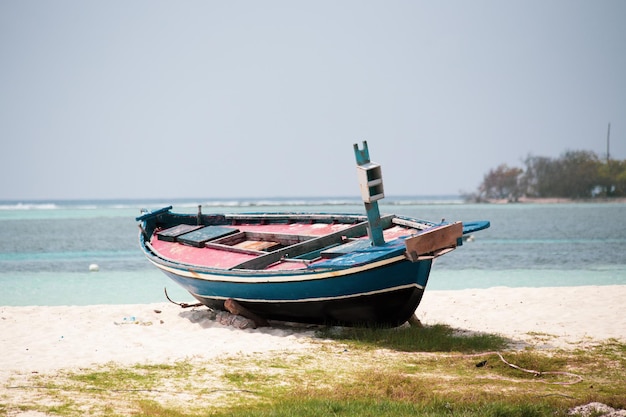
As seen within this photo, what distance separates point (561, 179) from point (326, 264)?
372 ft

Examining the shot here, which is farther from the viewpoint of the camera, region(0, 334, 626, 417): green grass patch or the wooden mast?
the wooden mast

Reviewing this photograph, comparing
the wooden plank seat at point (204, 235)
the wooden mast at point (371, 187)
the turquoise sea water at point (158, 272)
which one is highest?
the wooden mast at point (371, 187)

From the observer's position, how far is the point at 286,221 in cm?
1537

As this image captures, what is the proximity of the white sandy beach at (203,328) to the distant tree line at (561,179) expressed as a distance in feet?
334

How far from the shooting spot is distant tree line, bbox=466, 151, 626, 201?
111m

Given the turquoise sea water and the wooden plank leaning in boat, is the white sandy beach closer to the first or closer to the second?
the wooden plank leaning in boat

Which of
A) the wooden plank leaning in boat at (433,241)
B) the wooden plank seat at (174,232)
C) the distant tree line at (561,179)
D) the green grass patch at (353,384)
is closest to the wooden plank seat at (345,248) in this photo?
the green grass patch at (353,384)

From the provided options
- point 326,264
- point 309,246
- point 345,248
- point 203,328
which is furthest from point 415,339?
point 203,328

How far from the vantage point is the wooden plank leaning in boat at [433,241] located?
963 cm

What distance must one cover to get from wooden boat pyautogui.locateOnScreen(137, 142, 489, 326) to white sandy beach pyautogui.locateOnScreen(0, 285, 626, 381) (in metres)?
0.59

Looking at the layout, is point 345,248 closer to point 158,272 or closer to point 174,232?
point 174,232

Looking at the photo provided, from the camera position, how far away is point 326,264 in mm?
10180

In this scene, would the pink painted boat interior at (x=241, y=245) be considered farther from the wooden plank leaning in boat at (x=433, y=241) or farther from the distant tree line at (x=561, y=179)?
the distant tree line at (x=561, y=179)

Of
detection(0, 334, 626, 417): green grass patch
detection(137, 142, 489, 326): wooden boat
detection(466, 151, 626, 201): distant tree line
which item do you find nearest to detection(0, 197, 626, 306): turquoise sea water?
detection(137, 142, 489, 326): wooden boat
